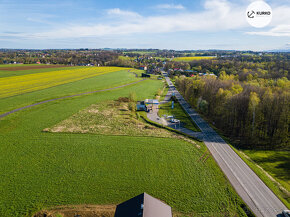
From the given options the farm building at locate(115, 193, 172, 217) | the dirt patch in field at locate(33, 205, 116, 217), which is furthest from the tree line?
the dirt patch in field at locate(33, 205, 116, 217)

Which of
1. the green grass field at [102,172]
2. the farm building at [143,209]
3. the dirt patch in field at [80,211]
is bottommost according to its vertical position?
the dirt patch in field at [80,211]

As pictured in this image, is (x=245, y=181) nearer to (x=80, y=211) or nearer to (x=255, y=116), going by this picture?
(x=255, y=116)

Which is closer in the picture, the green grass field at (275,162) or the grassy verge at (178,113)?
the green grass field at (275,162)

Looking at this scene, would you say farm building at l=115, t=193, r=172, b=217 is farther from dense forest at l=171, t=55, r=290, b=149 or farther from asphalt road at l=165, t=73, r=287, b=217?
dense forest at l=171, t=55, r=290, b=149

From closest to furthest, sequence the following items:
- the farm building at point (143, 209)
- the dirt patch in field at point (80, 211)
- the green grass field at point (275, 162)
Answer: the farm building at point (143, 209) < the dirt patch in field at point (80, 211) < the green grass field at point (275, 162)

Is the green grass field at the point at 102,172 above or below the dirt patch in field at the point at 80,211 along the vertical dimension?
above

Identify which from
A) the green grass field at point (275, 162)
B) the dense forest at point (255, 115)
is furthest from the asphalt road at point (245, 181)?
the dense forest at point (255, 115)

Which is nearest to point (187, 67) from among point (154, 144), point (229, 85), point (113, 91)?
point (113, 91)

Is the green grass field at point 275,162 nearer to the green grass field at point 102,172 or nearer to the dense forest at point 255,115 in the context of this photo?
the dense forest at point 255,115

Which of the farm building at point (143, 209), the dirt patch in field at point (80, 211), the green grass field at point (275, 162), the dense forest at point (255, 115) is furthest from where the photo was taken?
the dense forest at point (255, 115)
